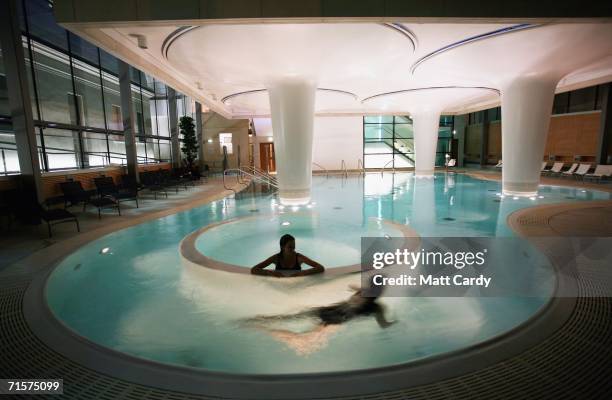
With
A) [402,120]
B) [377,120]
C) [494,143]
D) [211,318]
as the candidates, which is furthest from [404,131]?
[211,318]

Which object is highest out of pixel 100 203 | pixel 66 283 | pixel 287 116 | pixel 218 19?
pixel 218 19

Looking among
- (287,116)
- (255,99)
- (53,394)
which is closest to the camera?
(53,394)

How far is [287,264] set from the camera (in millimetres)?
4316

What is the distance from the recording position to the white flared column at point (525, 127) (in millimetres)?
9148

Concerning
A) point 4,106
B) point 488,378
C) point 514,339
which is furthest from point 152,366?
point 4,106

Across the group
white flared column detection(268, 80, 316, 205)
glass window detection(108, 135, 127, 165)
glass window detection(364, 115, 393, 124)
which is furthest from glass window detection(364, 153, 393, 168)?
glass window detection(108, 135, 127, 165)

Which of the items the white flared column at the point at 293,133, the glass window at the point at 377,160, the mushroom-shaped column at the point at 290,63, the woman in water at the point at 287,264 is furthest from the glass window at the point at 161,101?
the woman in water at the point at 287,264

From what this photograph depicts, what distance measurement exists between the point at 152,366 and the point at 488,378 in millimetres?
2294

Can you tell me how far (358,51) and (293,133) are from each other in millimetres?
3176

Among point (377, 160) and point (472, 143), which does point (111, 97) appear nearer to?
point (377, 160)

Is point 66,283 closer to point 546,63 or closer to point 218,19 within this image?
point 218,19

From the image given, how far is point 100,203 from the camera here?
7.65 m

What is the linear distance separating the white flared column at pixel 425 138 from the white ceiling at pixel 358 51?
22.1ft

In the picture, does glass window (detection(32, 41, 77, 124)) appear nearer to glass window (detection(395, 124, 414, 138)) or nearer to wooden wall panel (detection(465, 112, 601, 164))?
glass window (detection(395, 124, 414, 138))
